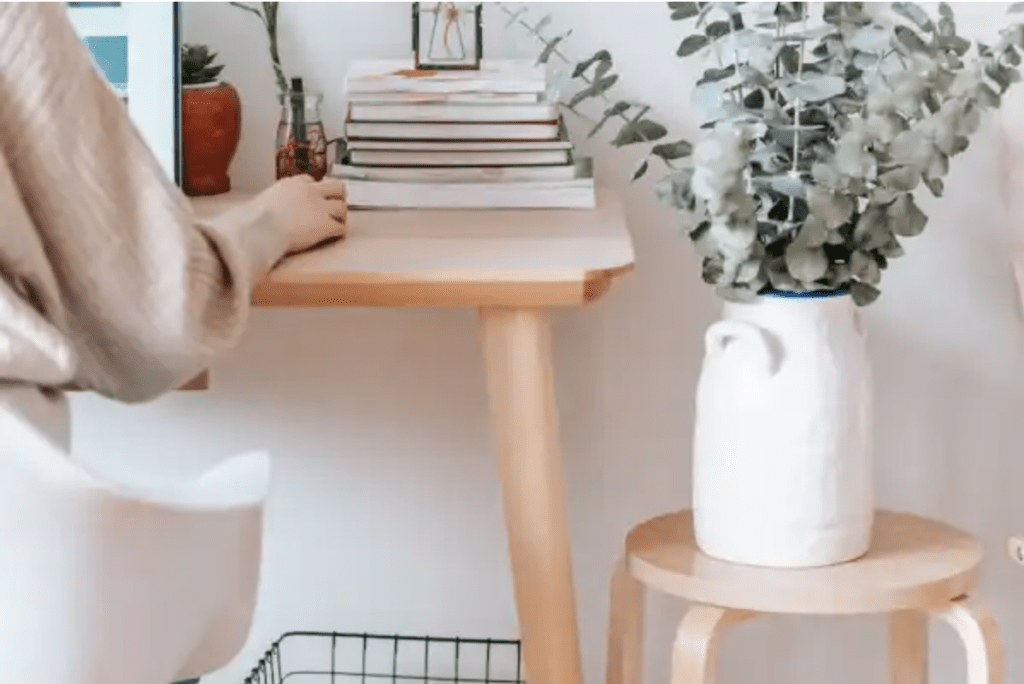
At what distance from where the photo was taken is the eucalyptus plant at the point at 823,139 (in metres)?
1.21

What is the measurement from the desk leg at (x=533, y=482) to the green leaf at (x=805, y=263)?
0.21 metres

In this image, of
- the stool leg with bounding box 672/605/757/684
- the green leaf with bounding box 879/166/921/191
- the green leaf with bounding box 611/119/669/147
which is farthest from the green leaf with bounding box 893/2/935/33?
the stool leg with bounding box 672/605/757/684

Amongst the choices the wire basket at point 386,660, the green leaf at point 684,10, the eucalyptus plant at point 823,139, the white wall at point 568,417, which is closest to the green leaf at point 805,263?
the eucalyptus plant at point 823,139

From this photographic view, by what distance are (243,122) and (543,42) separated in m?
0.35

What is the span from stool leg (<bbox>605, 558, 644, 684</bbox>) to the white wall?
0.38m

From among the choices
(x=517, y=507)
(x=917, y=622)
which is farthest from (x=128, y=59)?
(x=917, y=622)

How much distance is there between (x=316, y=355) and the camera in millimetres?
1799

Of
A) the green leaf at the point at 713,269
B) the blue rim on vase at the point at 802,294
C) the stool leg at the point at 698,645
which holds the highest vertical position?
the green leaf at the point at 713,269

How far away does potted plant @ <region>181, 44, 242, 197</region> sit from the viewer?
1569 millimetres

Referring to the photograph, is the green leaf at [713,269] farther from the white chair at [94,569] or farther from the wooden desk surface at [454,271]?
the white chair at [94,569]

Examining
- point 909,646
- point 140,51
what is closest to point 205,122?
point 140,51

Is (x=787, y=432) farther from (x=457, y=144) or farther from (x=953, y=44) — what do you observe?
(x=457, y=144)

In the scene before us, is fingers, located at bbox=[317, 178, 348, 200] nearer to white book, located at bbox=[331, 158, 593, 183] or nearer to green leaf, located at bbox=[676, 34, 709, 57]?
white book, located at bbox=[331, 158, 593, 183]

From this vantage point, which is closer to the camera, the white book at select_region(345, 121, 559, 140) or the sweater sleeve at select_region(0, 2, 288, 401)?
the sweater sleeve at select_region(0, 2, 288, 401)
